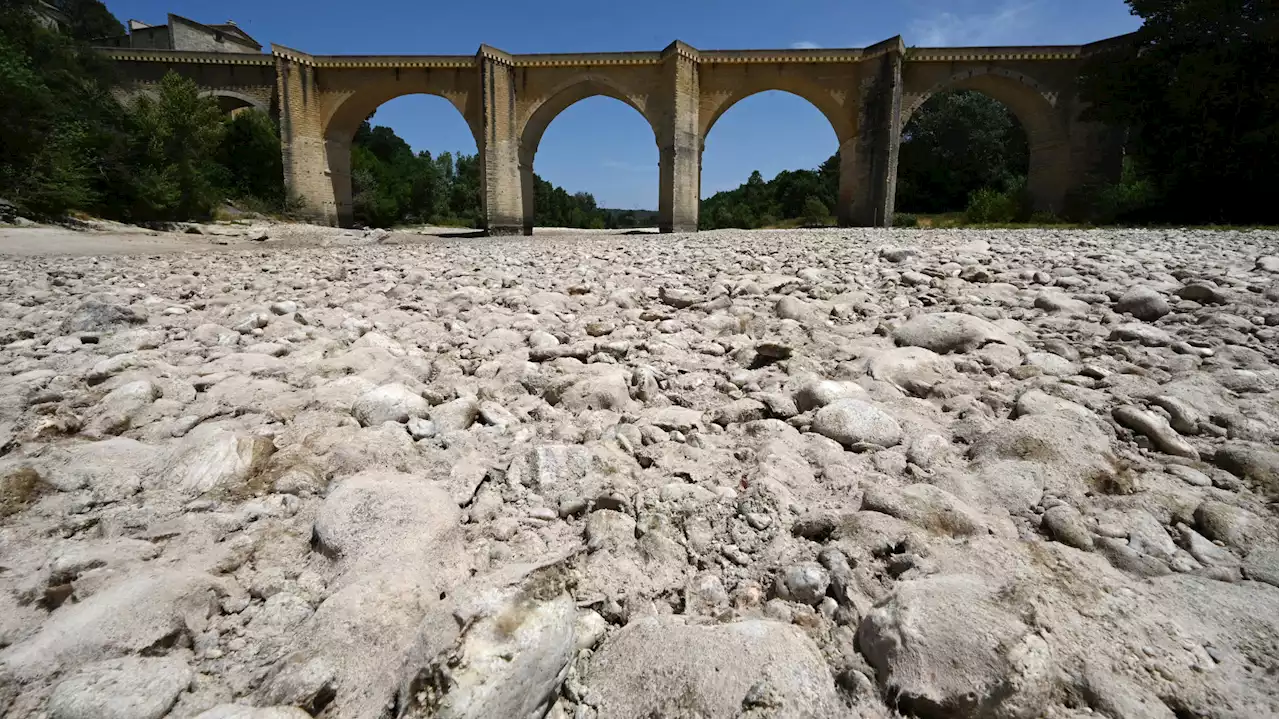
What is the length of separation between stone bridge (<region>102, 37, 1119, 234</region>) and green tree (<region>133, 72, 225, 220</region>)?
1.72 metres

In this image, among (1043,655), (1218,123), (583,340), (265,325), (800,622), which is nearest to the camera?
(1043,655)

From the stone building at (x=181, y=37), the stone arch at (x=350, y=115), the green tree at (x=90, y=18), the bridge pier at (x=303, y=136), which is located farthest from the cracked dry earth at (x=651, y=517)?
the green tree at (x=90, y=18)

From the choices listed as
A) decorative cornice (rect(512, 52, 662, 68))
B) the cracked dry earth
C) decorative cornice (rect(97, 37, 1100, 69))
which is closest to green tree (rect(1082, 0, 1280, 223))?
decorative cornice (rect(97, 37, 1100, 69))

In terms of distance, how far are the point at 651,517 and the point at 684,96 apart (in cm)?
1426

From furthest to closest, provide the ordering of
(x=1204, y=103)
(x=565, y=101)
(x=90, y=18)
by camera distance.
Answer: (x=90, y=18)
(x=565, y=101)
(x=1204, y=103)

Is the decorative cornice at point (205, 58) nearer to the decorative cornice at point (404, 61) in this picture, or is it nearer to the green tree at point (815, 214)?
the decorative cornice at point (404, 61)

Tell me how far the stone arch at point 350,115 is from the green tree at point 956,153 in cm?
1904

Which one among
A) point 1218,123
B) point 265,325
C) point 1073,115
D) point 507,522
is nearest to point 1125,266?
point 507,522

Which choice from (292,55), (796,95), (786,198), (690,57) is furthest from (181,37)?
(786,198)

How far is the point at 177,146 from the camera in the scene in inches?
525

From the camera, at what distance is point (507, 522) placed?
1.44 m

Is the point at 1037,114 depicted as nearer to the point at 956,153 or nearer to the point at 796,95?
the point at 796,95

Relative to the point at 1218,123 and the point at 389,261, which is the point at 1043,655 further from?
the point at 1218,123

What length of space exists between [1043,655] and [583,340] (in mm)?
2045
